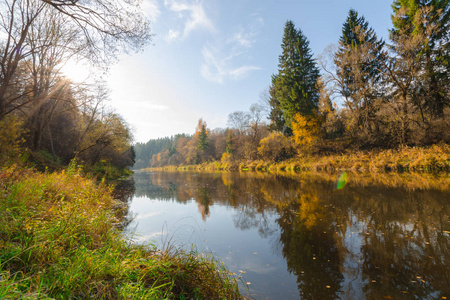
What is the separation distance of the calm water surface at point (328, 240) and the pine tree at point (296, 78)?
1822 cm

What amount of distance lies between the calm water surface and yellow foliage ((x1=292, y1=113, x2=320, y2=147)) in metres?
15.6

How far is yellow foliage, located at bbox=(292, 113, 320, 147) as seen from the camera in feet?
77.5

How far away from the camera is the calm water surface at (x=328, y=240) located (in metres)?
2.87

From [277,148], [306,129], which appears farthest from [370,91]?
[277,148]

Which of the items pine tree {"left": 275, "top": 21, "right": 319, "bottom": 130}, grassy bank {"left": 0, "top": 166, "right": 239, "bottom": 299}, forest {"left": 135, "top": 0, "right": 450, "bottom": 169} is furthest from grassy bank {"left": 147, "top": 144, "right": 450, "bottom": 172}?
grassy bank {"left": 0, "top": 166, "right": 239, "bottom": 299}

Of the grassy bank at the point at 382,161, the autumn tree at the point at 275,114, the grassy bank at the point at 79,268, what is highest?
the autumn tree at the point at 275,114

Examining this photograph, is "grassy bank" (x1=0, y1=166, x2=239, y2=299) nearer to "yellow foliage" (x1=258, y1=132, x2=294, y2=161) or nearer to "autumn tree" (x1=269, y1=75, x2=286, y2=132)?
"yellow foliage" (x1=258, y1=132, x2=294, y2=161)

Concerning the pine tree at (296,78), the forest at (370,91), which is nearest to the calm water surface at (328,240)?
the forest at (370,91)

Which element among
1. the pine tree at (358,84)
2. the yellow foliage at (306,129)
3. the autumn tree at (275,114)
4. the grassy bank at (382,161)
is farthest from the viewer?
the autumn tree at (275,114)

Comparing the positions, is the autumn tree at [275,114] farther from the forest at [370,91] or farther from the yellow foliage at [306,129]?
the yellow foliage at [306,129]

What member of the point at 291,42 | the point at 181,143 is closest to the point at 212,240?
the point at 291,42

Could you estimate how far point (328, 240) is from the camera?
14.5 feet

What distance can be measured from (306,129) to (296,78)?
23.5 ft

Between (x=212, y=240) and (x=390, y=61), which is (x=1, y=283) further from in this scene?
(x=390, y=61)
